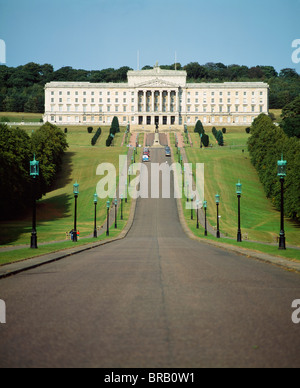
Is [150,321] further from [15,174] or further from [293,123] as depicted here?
[293,123]

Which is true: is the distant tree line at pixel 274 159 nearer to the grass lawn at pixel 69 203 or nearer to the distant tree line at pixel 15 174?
the grass lawn at pixel 69 203

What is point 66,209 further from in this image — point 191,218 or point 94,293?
point 94,293

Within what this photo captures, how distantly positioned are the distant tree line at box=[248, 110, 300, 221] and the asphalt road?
176 ft

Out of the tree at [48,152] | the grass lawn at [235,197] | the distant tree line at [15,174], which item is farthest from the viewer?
the tree at [48,152]

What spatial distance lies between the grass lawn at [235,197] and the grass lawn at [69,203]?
16907 millimetres

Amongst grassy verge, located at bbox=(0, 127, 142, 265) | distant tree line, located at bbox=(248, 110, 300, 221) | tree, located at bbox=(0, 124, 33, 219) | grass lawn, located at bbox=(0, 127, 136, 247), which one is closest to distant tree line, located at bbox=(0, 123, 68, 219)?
tree, located at bbox=(0, 124, 33, 219)

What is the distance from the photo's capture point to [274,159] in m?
91.5

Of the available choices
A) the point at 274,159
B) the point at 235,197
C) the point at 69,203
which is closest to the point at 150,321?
the point at 69,203

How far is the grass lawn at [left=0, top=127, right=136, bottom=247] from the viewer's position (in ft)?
174

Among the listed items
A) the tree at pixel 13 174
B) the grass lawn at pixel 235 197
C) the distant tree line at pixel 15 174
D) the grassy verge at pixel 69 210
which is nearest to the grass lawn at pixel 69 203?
the grassy verge at pixel 69 210

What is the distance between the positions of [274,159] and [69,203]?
36650 mm

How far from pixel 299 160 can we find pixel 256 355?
68450 mm

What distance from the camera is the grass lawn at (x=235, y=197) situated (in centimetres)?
6300

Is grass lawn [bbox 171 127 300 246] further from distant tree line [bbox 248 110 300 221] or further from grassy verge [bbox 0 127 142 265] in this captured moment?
grassy verge [bbox 0 127 142 265]
